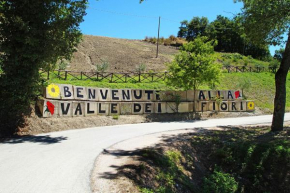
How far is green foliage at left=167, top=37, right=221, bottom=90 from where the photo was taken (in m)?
18.8

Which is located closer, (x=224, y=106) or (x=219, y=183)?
(x=219, y=183)

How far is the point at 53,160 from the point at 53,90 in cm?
727

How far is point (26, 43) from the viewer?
34.0 ft

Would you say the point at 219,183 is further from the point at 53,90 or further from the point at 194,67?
the point at 194,67

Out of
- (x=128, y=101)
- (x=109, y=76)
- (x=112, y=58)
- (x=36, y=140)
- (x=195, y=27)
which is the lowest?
(x=36, y=140)

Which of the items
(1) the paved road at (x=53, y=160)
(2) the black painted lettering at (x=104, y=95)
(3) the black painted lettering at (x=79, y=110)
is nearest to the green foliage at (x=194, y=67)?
(2) the black painted lettering at (x=104, y=95)

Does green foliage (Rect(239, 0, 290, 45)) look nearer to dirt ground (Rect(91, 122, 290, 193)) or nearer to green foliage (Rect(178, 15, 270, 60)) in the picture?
dirt ground (Rect(91, 122, 290, 193))

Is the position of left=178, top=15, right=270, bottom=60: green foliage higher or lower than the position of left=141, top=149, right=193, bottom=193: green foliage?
higher

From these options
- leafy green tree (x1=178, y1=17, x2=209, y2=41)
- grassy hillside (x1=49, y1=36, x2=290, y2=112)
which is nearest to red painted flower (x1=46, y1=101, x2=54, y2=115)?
grassy hillside (x1=49, y1=36, x2=290, y2=112)

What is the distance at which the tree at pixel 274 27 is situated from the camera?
12.5 m

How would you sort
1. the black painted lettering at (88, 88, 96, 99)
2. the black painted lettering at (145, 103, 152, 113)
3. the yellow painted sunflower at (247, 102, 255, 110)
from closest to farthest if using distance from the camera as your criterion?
1. the black painted lettering at (88, 88, 96, 99)
2. the black painted lettering at (145, 103, 152, 113)
3. the yellow painted sunflower at (247, 102, 255, 110)

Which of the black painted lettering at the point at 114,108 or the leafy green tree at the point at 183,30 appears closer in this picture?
the black painted lettering at the point at 114,108

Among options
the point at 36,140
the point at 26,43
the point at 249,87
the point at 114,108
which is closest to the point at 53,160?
the point at 36,140

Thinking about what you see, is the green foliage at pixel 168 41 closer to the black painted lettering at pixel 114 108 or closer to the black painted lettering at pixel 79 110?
the black painted lettering at pixel 114 108
